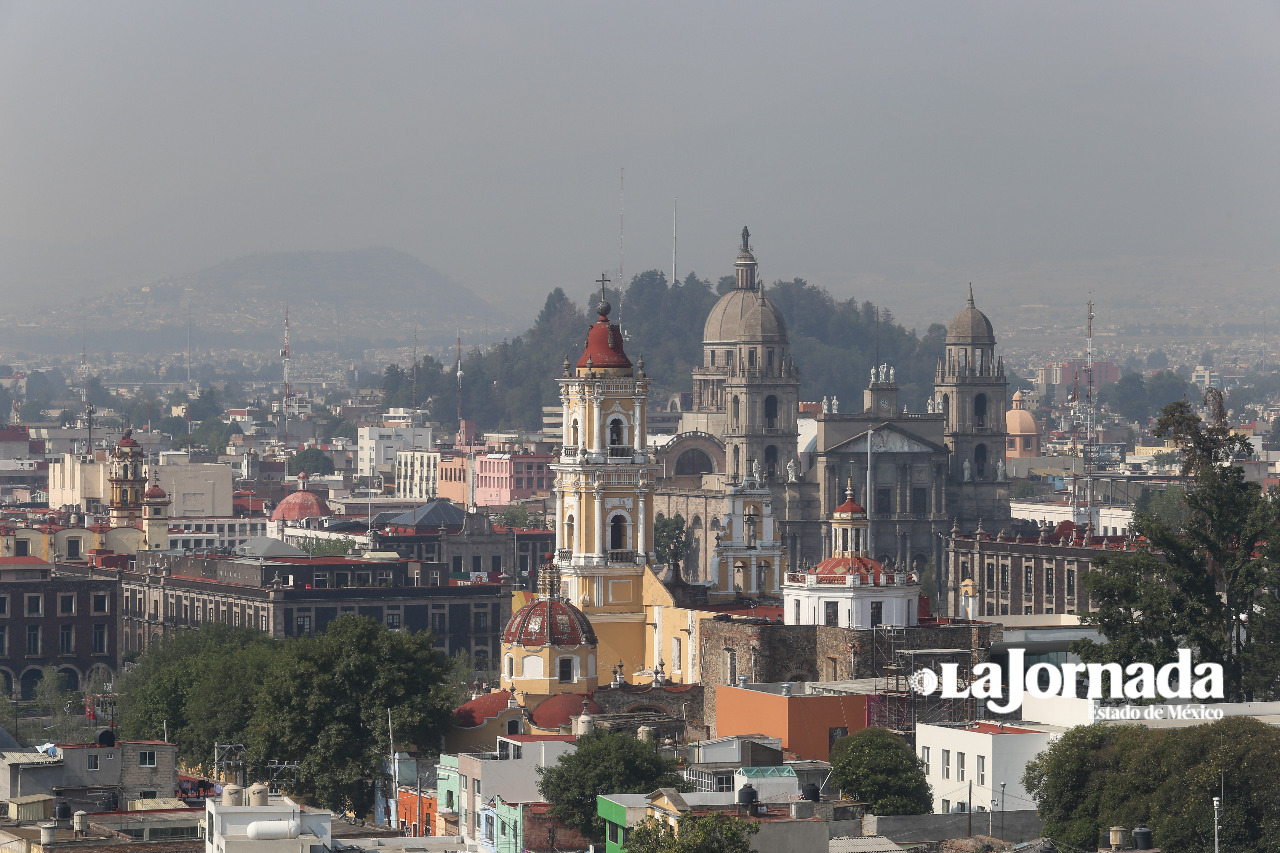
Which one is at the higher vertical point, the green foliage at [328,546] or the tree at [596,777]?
the green foliage at [328,546]

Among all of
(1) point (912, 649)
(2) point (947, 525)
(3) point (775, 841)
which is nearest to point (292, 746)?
(1) point (912, 649)

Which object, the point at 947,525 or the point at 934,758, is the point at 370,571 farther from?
the point at 934,758

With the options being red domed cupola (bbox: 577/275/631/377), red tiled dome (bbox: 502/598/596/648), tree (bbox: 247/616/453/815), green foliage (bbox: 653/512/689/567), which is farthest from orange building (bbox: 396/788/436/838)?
green foliage (bbox: 653/512/689/567)

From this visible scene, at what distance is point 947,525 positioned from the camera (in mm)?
184625

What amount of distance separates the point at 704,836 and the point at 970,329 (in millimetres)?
147705

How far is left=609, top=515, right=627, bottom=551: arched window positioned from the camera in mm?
100375

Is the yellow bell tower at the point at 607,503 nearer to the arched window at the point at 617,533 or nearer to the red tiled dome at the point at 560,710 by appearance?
the arched window at the point at 617,533

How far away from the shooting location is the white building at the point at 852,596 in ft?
292

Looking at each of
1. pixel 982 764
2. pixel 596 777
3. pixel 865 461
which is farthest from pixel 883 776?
pixel 865 461

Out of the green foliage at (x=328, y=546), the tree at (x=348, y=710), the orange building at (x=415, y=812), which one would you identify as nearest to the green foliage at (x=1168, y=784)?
the orange building at (x=415, y=812)

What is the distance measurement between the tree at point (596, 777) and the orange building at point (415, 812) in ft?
16.9

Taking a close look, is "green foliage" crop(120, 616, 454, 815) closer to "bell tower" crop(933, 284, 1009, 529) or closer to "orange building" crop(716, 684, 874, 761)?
"orange building" crop(716, 684, 874, 761)

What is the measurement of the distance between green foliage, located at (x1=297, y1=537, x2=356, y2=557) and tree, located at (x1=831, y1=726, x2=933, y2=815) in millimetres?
98351

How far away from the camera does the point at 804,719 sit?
79375 mm
